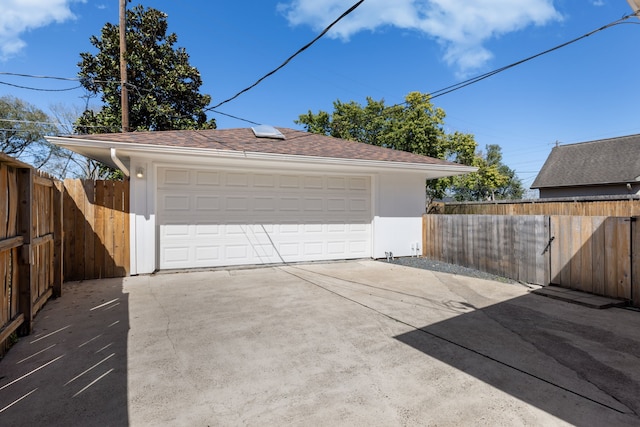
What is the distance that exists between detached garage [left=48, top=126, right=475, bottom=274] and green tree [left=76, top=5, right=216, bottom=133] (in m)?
6.62

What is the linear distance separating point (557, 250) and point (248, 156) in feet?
20.2

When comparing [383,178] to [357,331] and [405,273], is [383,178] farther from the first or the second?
[357,331]

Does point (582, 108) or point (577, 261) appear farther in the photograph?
point (582, 108)

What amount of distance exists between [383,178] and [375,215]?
1.05 meters

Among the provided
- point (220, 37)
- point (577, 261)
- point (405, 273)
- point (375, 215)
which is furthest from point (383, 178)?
point (220, 37)

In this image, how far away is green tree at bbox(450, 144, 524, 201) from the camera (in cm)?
2061

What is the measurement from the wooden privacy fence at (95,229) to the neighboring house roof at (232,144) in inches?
34.1

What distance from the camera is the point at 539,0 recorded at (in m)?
6.62

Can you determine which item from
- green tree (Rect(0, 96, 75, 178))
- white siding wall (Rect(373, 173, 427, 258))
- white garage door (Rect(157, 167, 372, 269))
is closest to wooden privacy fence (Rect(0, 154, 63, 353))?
white garage door (Rect(157, 167, 372, 269))

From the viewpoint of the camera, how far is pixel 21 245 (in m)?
3.23

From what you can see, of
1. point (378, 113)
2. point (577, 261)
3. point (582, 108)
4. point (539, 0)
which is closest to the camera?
point (577, 261)

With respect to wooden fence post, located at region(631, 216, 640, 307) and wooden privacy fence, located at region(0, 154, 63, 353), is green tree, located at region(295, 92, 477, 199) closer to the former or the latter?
wooden fence post, located at region(631, 216, 640, 307)

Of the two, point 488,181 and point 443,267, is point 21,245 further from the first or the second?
point 488,181

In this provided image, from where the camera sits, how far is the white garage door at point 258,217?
22.4ft
